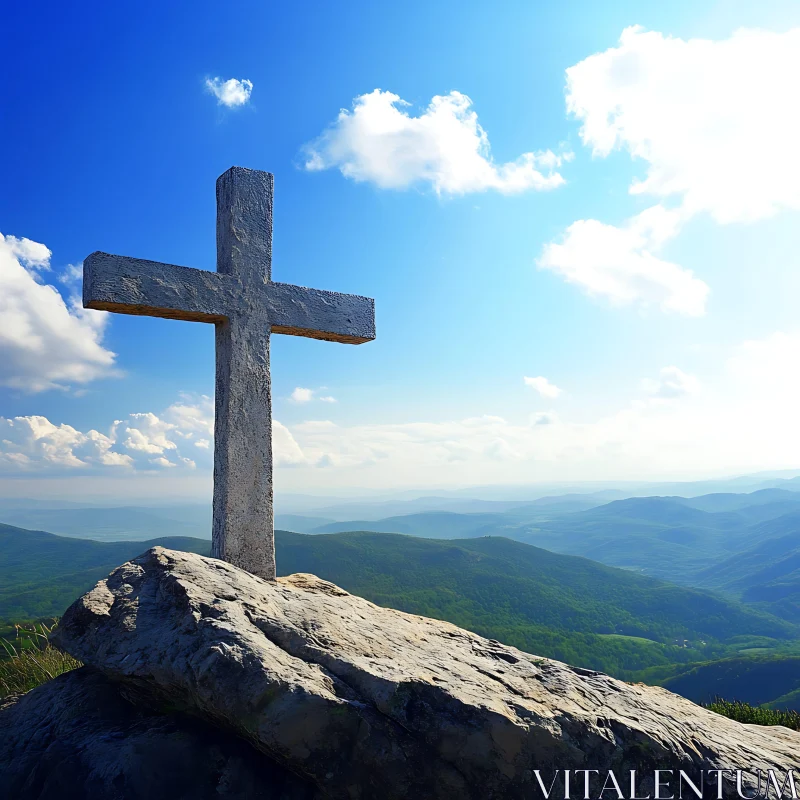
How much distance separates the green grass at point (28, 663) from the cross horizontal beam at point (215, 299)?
3444 mm

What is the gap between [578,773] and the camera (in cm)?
348

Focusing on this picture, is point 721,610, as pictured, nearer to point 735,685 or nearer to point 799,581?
point 799,581

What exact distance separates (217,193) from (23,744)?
5619 mm

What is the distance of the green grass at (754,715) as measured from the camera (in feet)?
25.2

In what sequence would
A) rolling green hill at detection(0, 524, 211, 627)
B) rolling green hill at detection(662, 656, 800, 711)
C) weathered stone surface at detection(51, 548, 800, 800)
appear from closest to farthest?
weathered stone surface at detection(51, 548, 800, 800) → rolling green hill at detection(662, 656, 800, 711) → rolling green hill at detection(0, 524, 211, 627)

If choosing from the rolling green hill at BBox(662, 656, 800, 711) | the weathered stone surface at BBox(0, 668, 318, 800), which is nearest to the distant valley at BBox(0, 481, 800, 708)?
the rolling green hill at BBox(662, 656, 800, 711)

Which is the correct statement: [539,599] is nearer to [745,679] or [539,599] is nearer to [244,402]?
[745,679]

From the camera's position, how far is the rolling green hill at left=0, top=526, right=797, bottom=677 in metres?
73.6

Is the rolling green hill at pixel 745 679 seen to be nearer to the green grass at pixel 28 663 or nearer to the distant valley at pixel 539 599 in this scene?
the distant valley at pixel 539 599

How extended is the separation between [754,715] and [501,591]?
8843cm

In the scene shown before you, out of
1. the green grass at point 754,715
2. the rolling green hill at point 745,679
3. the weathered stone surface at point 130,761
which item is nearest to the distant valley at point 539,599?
the rolling green hill at point 745,679

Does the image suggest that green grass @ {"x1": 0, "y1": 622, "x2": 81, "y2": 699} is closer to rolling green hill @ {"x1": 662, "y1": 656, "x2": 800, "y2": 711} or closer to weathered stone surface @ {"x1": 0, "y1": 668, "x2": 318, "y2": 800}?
weathered stone surface @ {"x1": 0, "y1": 668, "x2": 318, "y2": 800}

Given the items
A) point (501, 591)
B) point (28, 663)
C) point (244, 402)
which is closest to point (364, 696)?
point (244, 402)

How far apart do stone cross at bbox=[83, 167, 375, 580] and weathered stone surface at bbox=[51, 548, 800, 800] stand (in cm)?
158
